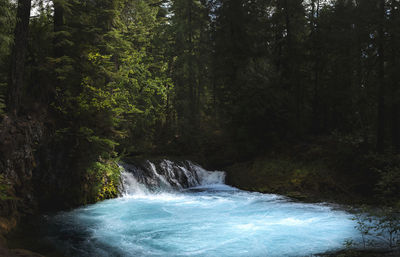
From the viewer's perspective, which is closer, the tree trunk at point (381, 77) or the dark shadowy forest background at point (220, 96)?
the dark shadowy forest background at point (220, 96)

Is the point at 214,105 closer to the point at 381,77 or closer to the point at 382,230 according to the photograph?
the point at 381,77

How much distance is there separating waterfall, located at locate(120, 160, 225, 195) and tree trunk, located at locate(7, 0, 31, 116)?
6.44m

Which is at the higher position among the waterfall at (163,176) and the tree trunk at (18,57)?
the tree trunk at (18,57)

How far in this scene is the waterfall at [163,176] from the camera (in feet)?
54.5

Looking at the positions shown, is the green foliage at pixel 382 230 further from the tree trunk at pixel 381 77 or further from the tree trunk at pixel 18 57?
the tree trunk at pixel 18 57

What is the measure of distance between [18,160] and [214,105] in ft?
69.1

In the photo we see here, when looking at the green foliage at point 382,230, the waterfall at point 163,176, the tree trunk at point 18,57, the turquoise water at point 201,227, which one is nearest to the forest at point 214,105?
the tree trunk at point 18,57

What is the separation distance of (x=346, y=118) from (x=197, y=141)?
37.8 feet

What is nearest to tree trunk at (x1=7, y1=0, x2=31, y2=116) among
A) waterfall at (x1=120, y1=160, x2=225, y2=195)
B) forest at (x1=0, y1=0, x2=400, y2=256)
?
forest at (x1=0, y1=0, x2=400, y2=256)

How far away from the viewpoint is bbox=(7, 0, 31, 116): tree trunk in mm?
10203

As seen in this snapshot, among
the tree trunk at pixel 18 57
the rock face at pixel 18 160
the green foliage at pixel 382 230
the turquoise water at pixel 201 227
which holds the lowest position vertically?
the turquoise water at pixel 201 227

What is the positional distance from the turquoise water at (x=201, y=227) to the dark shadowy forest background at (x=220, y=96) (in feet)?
5.49

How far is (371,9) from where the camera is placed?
14742 millimetres

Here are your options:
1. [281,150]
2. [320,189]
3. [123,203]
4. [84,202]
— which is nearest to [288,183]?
[320,189]
